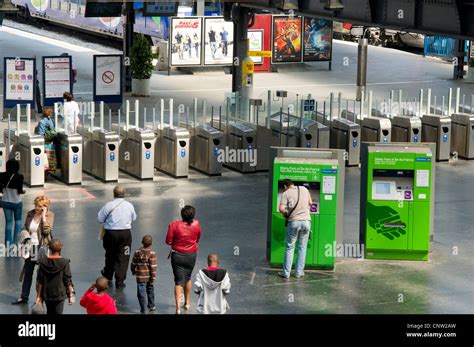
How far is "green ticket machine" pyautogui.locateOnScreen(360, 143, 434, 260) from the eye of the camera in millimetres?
18234

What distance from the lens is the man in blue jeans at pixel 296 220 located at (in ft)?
56.2

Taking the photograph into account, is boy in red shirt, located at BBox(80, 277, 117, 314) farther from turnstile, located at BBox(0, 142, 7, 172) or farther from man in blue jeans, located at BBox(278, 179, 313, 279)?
turnstile, located at BBox(0, 142, 7, 172)

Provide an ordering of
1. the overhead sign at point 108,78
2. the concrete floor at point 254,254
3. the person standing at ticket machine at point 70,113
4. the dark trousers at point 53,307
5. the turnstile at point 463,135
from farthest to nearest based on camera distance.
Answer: the overhead sign at point 108,78 < the turnstile at point 463,135 < the person standing at ticket machine at point 70,113 < the concrete floor at point 254,254 < the dark trousers at point 53,307

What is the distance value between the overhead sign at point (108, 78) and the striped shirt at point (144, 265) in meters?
16.2

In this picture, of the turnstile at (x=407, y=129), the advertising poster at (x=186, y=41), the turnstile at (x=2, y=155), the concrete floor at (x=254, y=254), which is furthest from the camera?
the advertising poster at (x=186, y=41)

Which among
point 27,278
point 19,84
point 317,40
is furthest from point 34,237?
point 317,40

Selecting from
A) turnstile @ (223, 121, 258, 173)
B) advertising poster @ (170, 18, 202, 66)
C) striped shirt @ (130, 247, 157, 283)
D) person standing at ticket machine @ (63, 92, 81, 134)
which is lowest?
striped shirt @ (130, 247, 157, 283)

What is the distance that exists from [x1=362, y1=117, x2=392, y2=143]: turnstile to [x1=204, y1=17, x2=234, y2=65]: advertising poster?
13.3m

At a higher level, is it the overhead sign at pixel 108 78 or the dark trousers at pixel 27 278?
the overhead sign at pixel 108 78

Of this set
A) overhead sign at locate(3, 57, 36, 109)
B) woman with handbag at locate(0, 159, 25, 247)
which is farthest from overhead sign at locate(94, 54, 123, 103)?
woman with handbag at locate(0, 159, 25, 247)

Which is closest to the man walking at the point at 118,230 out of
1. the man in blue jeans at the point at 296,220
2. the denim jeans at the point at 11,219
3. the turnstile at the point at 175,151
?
the denim jeans at the point at 11,219

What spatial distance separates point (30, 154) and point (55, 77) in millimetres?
8191

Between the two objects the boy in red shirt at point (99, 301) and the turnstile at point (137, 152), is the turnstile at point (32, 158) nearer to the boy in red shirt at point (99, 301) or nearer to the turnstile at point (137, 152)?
the turnstile at point (137, 152)

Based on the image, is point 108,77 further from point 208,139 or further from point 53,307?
point 53,307
